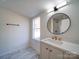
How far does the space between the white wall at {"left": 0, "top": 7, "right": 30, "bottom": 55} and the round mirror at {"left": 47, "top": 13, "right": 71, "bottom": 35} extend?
1938mm

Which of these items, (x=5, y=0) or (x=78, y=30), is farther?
(x=5, y=0)

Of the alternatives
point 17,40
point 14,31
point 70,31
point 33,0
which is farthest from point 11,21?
point 70,31

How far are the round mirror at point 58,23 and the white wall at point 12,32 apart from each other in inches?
76.3

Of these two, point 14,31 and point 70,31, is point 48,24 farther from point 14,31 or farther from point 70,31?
point 14,31

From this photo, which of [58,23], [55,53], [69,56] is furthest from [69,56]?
[58,23]

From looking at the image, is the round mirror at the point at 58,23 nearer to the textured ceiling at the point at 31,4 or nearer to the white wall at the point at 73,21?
the white wall at the point at 73,21

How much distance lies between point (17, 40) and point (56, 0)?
3.05 meters

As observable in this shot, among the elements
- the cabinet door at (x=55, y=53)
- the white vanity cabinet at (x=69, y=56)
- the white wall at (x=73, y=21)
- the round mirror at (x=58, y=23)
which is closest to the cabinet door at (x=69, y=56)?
the white vanity cabinet at (x=69, y=56)

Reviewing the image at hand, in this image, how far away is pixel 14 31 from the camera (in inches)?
143

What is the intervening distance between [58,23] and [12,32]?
2618 millimetres

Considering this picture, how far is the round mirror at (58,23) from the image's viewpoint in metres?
1.99

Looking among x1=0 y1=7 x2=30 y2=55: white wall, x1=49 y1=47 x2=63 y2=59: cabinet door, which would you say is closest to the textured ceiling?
x1=0 y1=7 x2=30 y2=55: white wall

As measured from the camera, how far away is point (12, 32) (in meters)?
3.56

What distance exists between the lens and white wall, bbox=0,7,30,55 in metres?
3.26
